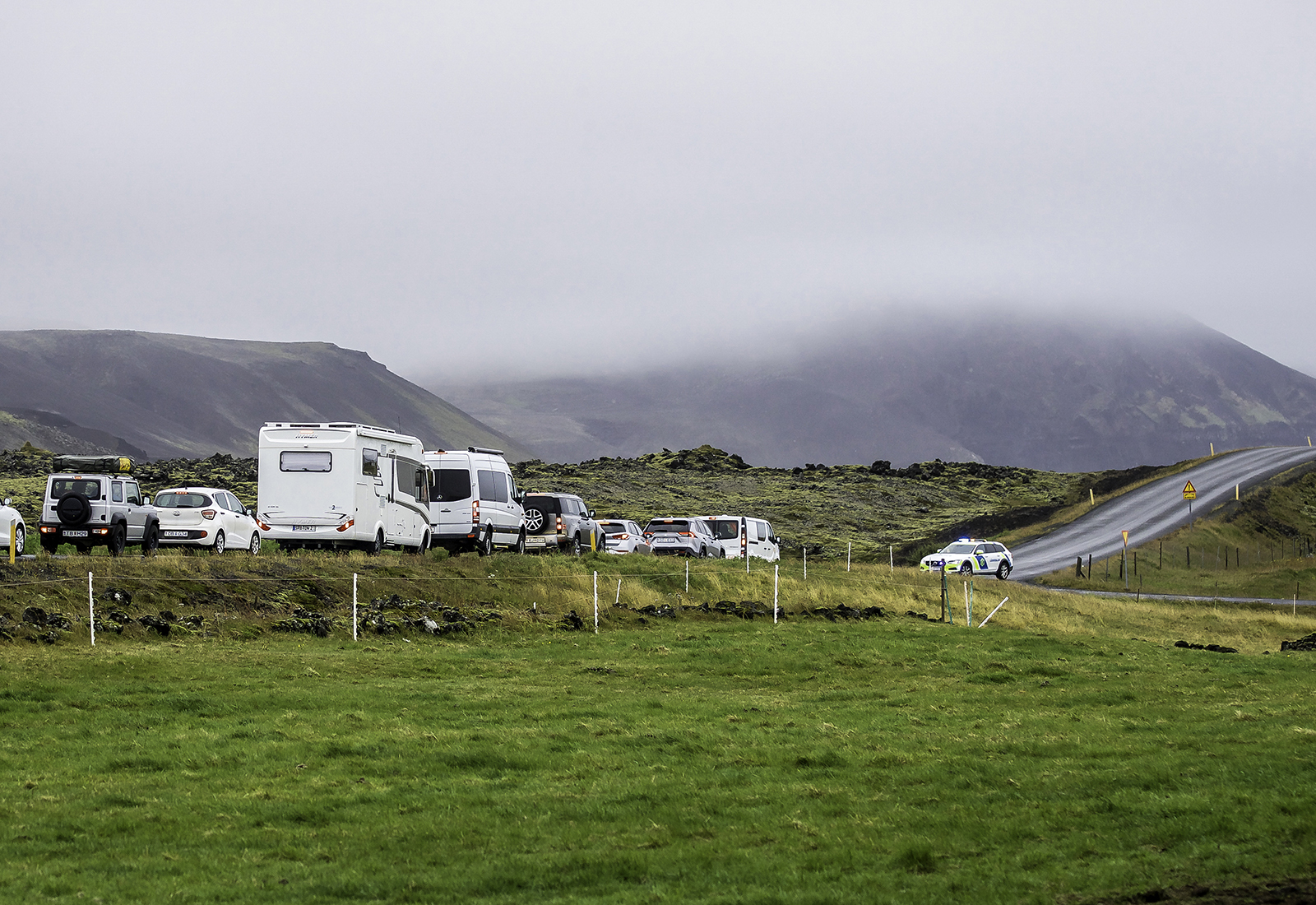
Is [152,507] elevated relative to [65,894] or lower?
elevated

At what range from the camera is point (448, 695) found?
17406 mm

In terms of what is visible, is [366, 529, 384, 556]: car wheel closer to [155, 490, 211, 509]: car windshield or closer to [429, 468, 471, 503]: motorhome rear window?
[429, 468, 471, 503]: motorhome rear window

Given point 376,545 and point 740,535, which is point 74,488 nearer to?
point 376,545

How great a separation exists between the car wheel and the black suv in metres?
6.62

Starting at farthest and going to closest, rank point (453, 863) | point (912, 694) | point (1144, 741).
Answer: point (912, 694) < point (1144, 741) < point (453, 863)

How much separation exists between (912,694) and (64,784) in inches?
458

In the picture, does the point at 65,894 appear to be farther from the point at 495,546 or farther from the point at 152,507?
the point at 495,546

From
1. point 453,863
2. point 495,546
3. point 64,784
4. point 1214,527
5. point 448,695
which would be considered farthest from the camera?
point 1214,527

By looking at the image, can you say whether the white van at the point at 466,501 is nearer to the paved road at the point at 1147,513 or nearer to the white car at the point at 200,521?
the white car at the point at 200,521

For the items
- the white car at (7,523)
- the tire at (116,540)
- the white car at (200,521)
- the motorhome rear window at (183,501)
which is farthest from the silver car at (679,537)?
the white car at (7,523)

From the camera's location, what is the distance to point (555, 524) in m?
40.6

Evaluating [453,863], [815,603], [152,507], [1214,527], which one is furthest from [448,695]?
[1214,527]

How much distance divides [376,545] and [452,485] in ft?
13.0

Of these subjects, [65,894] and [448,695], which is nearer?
[65,894]
